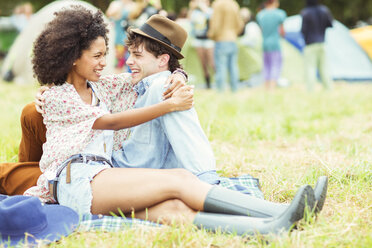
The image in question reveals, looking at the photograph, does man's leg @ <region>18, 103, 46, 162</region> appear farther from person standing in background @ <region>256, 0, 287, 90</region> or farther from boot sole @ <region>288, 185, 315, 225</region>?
person standing in background @ <region>256, 0, 287, 90</region>

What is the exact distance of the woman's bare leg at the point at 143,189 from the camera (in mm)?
2297

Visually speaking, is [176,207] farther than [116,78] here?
No

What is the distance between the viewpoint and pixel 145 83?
8.96 ft

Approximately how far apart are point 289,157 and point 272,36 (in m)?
5.12

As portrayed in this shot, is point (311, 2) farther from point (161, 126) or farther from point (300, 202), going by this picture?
point (300, 202)

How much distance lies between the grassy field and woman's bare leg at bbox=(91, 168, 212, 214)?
6.6 inches

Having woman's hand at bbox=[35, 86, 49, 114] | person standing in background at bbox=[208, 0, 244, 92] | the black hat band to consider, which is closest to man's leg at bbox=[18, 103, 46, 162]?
woman's hand at bbox=[35, 86, 49, 114]

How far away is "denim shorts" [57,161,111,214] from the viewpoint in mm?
2377

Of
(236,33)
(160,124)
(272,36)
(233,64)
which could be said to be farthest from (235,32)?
(160,124)

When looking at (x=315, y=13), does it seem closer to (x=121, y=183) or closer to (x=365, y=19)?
(x=121, y=183)

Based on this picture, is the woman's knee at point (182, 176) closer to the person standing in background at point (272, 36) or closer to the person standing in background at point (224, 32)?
the person standing in background at point (224, 32)

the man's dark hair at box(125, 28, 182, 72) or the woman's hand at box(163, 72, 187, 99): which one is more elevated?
the man's dark hair at box(125, 28, 182, 72)

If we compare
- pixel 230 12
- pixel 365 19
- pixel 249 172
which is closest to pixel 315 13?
pixel 230 12

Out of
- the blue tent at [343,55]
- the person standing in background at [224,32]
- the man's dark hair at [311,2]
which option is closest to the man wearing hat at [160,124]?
the person standing in background at [224,32]
